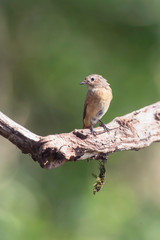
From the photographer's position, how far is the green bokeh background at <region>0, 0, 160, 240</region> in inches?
283

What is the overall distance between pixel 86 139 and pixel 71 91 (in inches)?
132

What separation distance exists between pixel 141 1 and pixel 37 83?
1.82 m

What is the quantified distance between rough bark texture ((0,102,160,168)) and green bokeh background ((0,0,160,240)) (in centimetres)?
229

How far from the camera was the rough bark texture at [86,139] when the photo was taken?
3.73 meters

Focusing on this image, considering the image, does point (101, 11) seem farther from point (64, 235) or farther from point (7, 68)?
point (64, 235)

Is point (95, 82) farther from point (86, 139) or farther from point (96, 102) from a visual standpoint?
point (86, 139)

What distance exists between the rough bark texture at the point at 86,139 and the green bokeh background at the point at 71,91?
2.29 meters

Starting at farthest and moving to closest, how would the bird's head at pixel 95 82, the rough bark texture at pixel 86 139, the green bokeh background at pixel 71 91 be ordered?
1. the green bokeh background at pixel 71 91
2. the bird's head at pixel 95 82
3. the rough bark texture at pixel 86 139

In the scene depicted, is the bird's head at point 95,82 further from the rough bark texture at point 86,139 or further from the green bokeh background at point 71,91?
the green bokeh background at point 71,91

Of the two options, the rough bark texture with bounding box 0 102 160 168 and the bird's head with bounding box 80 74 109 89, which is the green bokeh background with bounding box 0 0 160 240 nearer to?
the bird's head with bounding box 80 74 109 89

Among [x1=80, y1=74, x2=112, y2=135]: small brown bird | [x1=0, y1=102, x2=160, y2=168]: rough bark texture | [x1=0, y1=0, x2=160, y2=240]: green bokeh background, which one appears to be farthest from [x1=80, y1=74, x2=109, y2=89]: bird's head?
[x1=0, y1=0, x2=160, y2=240]: green bokeh background

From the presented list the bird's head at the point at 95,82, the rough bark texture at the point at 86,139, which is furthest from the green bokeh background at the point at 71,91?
the rough bark texture at the point at 86,139

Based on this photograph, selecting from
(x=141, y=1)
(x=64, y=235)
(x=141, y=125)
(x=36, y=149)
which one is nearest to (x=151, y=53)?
(x=141, y=1)

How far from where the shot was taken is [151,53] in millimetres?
7777
